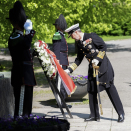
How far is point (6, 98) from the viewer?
644cm

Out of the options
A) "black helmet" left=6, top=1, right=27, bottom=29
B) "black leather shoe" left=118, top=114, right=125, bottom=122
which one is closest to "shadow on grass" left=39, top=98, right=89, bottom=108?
"black leather shoe" left=118, top=114, right=125, bottom=122

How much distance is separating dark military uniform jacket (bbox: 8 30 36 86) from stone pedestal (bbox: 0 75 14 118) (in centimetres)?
104

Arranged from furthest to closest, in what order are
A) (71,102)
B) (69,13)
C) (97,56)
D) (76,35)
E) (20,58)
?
(69,13) → (71,102) → (76,35) → (97,56) → (20,58)

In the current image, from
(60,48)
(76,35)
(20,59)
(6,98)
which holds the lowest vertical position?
(6,98)

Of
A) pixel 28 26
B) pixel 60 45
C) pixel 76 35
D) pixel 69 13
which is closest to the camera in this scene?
pixel 28 26

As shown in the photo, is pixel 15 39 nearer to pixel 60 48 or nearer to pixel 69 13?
pixel 60 48

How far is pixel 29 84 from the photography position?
5.21 m

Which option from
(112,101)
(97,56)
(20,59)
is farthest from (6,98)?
(112,101)

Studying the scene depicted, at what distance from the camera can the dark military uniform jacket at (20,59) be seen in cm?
504

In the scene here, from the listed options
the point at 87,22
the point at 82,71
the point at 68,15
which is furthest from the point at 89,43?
the point at 87,22

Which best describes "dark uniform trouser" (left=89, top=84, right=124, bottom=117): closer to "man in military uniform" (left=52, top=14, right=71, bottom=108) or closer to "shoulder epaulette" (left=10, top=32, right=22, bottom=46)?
"man in military uniform" (left=52, top=14, right=71, bottom=108)

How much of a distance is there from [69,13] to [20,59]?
15172 millimetres

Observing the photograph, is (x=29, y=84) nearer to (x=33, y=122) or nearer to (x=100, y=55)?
(x=33, y=122)

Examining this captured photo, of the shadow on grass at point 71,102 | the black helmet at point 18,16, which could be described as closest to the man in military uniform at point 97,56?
the black helmet at point 18,16
